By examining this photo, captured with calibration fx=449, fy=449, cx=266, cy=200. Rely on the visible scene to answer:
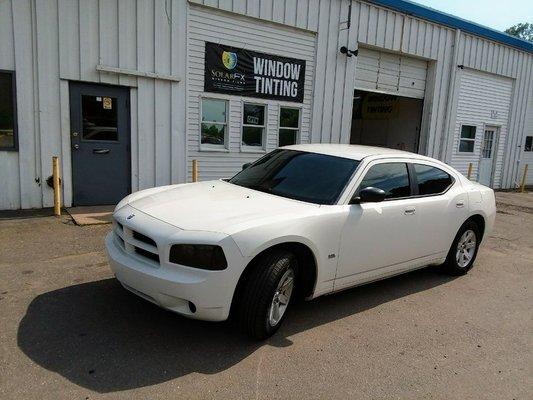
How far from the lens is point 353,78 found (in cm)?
1179

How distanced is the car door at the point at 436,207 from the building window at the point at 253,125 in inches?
225

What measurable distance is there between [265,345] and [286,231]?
93 centimetres

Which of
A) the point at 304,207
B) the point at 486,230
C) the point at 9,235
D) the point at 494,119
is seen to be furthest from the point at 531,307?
the point at 494,119

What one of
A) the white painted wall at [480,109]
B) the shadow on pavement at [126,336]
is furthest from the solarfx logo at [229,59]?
the white painted wall at [480,109]

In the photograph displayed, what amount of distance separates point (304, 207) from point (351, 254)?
2.15 ft

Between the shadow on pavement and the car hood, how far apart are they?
Answer: 3.09ft

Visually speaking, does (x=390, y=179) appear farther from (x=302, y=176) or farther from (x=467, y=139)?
(x=467, y=139)

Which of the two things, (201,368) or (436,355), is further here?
(436,355)

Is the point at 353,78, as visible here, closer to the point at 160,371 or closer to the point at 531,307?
the point at 531,307

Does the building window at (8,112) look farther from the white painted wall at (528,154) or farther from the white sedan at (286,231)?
the white painted wall at (528,154)

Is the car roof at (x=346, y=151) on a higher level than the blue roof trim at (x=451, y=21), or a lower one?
lower

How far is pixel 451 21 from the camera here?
13484 millimetres

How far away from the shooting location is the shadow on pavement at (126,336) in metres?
3.11

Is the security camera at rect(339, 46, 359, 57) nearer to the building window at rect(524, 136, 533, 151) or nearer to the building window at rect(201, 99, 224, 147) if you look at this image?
the building window at rect(201, 99, 224, 147)
